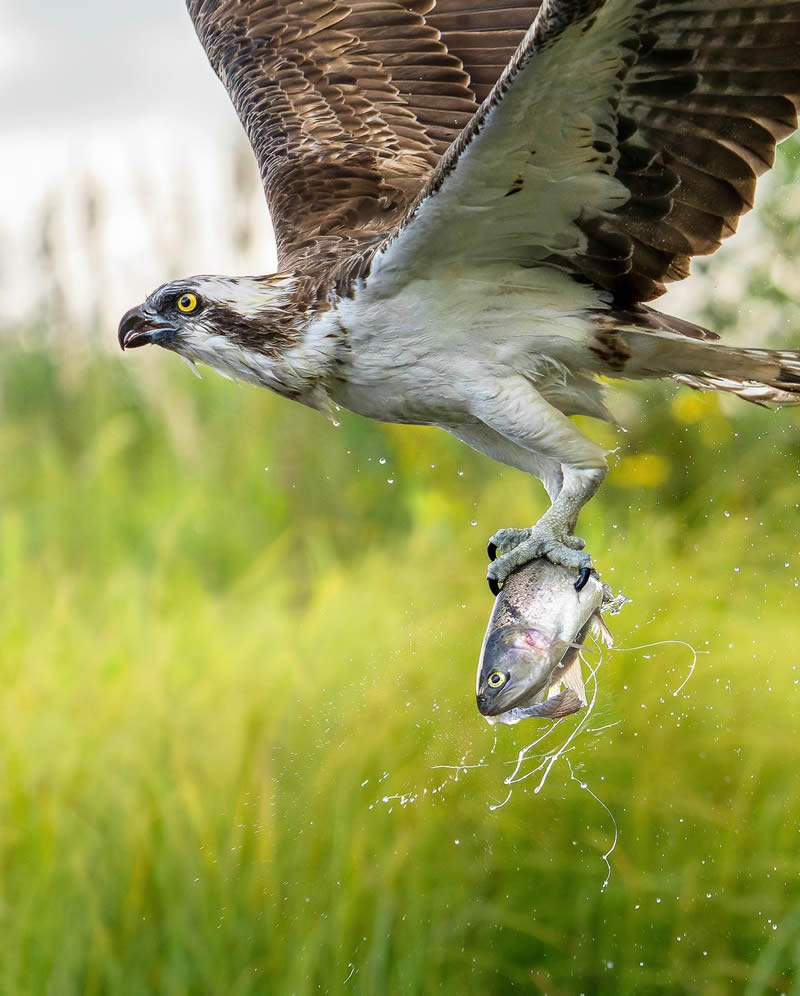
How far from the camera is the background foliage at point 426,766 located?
15.9ft

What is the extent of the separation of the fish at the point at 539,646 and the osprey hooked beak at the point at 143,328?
50.6 inches

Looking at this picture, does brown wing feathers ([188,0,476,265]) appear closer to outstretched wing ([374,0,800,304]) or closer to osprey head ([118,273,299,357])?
osprey head ([118,273,299,357])

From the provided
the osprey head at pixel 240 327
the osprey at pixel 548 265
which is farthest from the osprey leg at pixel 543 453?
the osprey head at pixel 240 327

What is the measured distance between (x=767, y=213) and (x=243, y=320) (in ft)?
10.2

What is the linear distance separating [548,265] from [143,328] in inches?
46.8

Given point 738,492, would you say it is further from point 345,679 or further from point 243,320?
point 243,320

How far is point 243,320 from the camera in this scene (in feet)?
14.0

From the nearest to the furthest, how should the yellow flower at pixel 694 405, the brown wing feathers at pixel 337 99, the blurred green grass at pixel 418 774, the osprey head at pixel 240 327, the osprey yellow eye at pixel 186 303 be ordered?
the osprey head at pixel 240 327 → the osprey yellow eye at pixel 186 303 → the blurred green grass at pixel 418 774 → the brown wing feathers at pixel 337 99 → the yellow flower at pixel 694 405

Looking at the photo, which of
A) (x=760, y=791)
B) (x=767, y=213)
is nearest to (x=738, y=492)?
(x=767, y=213)

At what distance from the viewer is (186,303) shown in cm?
436

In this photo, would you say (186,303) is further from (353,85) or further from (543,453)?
(353,85)

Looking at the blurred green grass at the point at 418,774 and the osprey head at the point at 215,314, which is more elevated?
the osprey head at the point at 215,314

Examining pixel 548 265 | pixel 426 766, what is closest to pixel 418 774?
pixel 426 766

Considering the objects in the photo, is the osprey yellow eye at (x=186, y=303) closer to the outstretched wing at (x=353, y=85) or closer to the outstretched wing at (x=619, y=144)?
the outstretched wing at (x=619, y=144)
